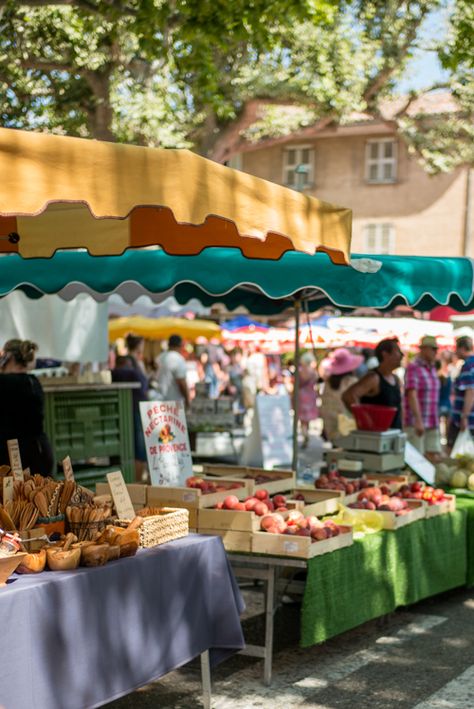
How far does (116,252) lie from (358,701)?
2.80m

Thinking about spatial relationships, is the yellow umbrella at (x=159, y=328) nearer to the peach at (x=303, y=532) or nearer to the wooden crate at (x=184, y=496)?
the wooden crate at (x=184, y=496)

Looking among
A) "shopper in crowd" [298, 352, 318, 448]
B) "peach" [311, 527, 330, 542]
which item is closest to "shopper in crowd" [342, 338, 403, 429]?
"peach" [311, 527, 330, 542]

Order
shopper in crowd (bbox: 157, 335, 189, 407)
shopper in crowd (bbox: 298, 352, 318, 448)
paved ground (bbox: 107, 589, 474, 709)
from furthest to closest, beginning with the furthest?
1. shopper in crowd (bbox: 298, 352, 318, 448)
2. shopper in crowd (bbox: 157, 335, 189, 407)
3. paved ground (bbox: 107, 589, 474, 709)

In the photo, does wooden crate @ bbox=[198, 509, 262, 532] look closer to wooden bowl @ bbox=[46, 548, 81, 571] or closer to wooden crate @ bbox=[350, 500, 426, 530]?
wooden crate @ bbox=[350, 500, 426, 530]

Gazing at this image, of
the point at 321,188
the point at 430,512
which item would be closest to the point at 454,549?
the point at 430,512

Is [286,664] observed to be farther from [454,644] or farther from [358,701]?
[454,644]

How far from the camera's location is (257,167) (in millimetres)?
39969

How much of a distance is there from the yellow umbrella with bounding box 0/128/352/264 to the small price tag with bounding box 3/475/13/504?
123 cm

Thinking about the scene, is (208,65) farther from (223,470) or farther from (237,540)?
(237,540)

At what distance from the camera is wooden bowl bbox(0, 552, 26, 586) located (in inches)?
143

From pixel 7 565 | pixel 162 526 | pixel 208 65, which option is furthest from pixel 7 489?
pixel 208 65

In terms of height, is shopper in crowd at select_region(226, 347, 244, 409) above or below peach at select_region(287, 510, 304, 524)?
below

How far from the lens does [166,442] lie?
6.38 metres

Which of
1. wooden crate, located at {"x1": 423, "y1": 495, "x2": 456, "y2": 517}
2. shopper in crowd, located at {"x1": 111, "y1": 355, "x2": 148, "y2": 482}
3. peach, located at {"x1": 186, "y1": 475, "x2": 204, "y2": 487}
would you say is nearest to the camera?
peach, located at {"x1": 186, "y1": 475, "x2": 204, "y2": 487}
